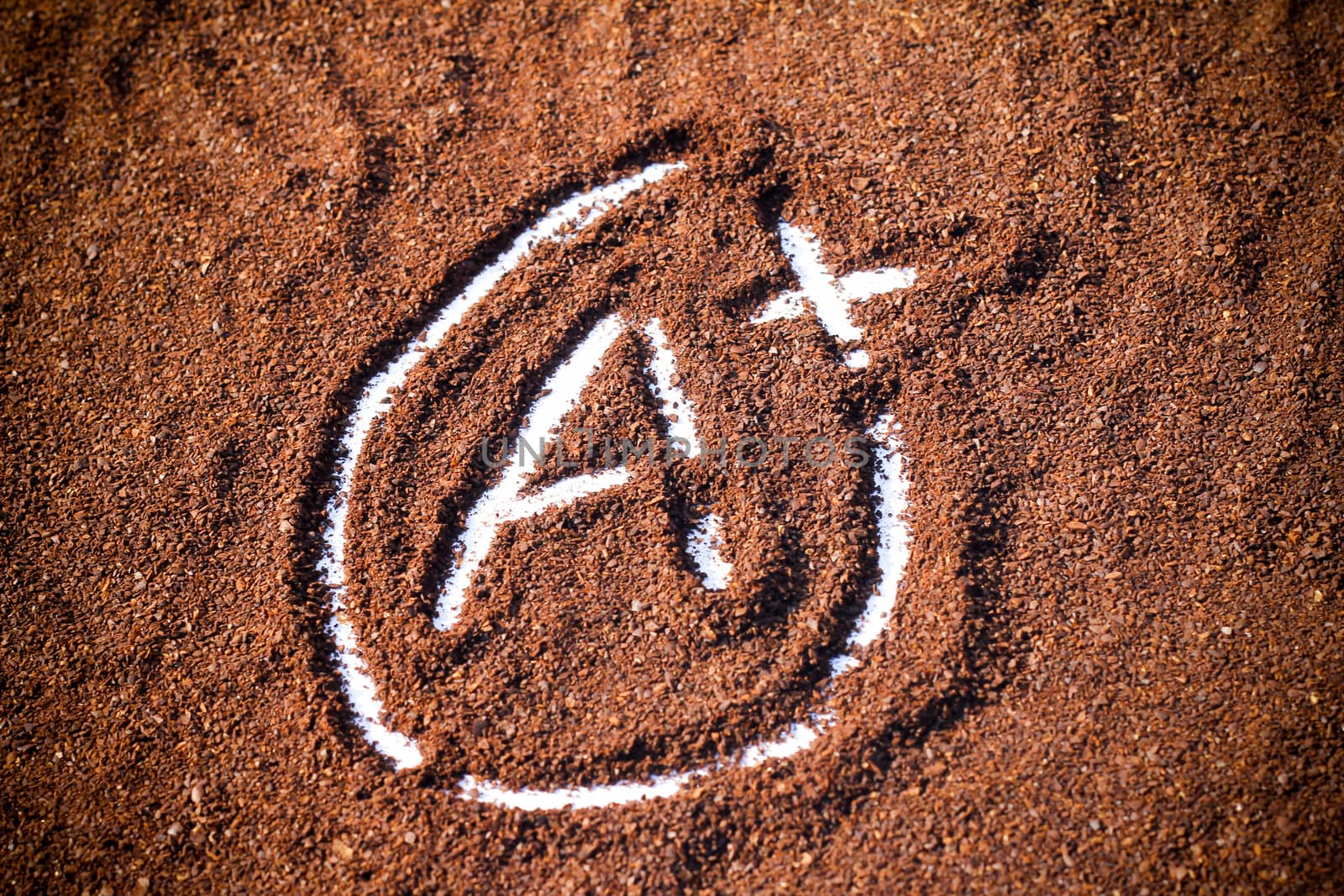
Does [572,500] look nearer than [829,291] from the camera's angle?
Yes

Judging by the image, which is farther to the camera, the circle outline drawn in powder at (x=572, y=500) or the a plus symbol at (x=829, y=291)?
the a plus symbol at (x=829, y=291)

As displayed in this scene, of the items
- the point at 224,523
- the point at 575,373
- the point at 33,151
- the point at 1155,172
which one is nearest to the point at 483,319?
the point at 575,373

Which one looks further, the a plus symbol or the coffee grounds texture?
the a plus symbol

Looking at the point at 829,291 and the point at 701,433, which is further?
the point at 829,291

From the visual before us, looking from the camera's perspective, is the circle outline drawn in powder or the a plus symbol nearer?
the circle outline drawn in powder

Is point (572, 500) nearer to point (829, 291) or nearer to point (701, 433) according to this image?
point (701, 433)

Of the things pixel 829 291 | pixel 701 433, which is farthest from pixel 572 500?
pixel 829 291

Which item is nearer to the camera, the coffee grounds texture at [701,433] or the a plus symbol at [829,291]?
the coffee grounds texture at [701,433]

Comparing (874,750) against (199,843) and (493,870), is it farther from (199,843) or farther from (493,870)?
(199,843)
